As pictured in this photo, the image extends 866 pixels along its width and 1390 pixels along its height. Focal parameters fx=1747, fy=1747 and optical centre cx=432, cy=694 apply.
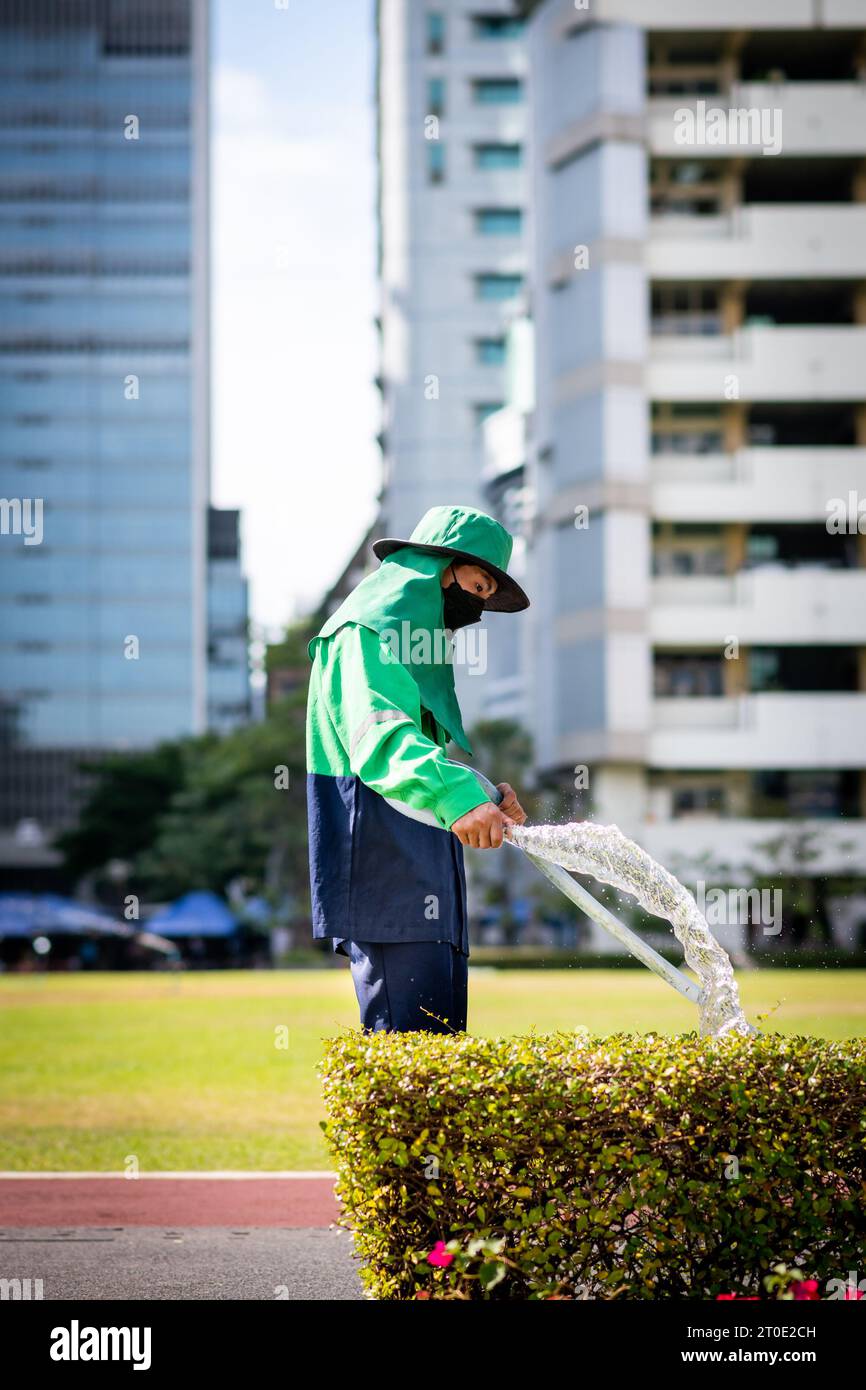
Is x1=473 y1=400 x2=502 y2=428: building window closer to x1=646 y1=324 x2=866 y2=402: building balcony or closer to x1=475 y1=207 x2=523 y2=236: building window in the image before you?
x1=475 y1=207 x2=523 y2=236: building window

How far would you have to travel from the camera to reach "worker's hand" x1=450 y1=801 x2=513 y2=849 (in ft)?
13.7

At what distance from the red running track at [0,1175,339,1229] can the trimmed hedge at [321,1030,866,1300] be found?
10.6 ft

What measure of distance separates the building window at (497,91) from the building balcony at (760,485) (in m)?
42.2

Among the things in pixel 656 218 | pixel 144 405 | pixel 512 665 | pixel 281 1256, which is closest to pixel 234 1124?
pixel 281 1256

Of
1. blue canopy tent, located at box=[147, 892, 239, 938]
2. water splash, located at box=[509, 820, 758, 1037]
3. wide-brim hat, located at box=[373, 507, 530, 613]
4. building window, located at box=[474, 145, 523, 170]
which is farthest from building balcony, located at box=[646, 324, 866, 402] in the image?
water splash, located at box=[509, 820, 758, 1037]

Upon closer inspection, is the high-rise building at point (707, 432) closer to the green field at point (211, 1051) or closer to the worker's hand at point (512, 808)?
the green field at point (211, 1051)

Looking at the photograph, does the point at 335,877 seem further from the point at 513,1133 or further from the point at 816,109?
the point at 816,109

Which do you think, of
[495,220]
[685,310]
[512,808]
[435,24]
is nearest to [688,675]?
[685,310]

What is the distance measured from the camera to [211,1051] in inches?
741

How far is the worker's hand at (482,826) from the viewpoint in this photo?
165 inches

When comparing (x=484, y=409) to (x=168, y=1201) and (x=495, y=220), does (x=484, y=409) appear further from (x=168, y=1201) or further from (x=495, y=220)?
(x=168, y=1201)

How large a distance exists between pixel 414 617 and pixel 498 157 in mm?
94237

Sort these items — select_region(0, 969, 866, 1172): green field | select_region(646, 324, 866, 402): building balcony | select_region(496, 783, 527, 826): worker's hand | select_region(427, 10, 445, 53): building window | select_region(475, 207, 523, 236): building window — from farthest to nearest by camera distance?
select_region(427, 10, 445, 53): building window, select_region(475, 207, 523, 236): building window, select_region(646, 324, 866, 402): building balcony, select_region(0, 969, 866, 1172): green field, select_region(496, 783, 527, 826): worker's hand

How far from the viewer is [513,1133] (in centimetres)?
399
